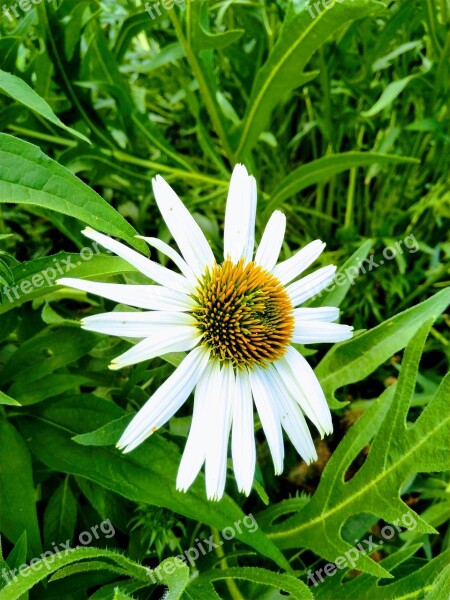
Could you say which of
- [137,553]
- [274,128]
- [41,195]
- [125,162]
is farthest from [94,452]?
[274,128]

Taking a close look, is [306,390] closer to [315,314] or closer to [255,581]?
[315,314]

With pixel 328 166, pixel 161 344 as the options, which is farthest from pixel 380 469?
pixel 328 166

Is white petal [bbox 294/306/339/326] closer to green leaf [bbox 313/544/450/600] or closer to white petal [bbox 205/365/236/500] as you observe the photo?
white petal [bbox 205/365/236/500]

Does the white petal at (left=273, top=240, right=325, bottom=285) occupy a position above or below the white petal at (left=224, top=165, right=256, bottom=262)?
below

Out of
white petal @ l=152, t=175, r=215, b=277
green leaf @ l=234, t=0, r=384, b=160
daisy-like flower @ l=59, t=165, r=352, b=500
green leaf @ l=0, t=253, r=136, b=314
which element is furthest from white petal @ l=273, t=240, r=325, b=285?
green leaf @ l=234, t=0, r=384, b=160

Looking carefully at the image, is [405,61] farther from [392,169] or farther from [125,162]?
[125,162]

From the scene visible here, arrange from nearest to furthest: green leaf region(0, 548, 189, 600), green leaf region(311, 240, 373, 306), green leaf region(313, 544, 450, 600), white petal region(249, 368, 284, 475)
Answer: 1. green leaf region(0, 548, 189, 600)
2. white petal region(249, 368, 284, 475)
3. green leaf region(313, 544, 450, 600)
4. green leaf region(311, 240, 373, 306)

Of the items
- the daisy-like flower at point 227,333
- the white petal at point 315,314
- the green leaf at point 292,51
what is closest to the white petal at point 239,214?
the daisy-like flower at point 227,333
